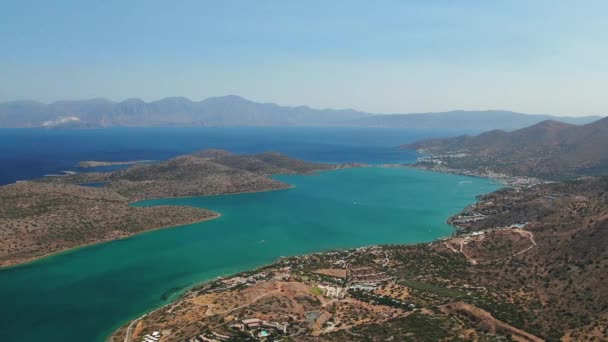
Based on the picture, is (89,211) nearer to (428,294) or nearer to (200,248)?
(200,248)

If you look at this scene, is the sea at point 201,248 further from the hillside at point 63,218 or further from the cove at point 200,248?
the hillside at point 63,218

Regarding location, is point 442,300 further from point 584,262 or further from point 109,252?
point 109,252

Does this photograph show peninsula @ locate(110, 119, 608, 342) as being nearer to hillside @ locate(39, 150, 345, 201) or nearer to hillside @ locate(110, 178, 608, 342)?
hillside @ locate(110, 178, 608, 342)

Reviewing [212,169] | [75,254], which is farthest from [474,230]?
[212,169]

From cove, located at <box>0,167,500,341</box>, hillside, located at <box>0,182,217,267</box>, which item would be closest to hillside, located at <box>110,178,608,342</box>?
cove, located at <box>0,167,500,341</box>

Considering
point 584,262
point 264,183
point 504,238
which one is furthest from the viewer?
point 264,183

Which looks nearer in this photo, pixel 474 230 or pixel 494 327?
pixel 494 327
